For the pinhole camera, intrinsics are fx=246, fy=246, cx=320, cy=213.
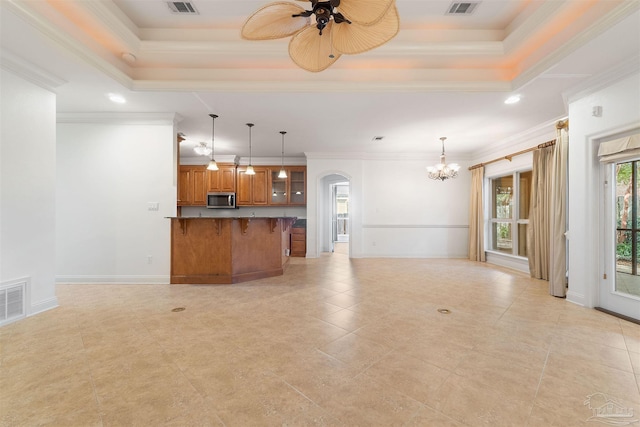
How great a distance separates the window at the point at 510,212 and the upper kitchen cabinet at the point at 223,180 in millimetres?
7051

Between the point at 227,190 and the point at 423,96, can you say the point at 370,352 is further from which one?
the point at 227,190

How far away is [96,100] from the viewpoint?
3576 mm

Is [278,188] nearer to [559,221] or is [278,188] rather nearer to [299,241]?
[299,241]

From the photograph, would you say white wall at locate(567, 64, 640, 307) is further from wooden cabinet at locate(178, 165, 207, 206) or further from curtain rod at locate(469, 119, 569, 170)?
wooden cabinet at locate(178, 165, 207, 206)

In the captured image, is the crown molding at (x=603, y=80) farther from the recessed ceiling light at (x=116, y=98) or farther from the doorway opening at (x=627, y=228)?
the recessed ceiling light at (x=116, y=98)

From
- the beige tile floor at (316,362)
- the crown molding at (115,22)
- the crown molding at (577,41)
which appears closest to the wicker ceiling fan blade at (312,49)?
the crown molding at (115,22)

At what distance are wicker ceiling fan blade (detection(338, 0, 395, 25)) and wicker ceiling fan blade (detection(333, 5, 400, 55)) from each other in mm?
54

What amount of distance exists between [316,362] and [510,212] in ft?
19.4

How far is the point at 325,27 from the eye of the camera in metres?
1.77

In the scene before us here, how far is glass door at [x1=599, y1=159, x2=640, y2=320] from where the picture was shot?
2.85 metres

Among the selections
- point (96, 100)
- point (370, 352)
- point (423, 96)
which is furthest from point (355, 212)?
point (96, 100)

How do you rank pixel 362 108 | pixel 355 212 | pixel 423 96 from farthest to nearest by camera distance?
pixel 355 212 < pixel 362 108 < pixel 423 96

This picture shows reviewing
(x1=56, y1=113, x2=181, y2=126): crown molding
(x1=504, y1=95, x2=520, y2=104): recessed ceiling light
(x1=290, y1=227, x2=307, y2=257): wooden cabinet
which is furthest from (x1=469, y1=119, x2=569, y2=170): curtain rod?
(x1=56, y1=113, x2=181, y2=126): crown molding

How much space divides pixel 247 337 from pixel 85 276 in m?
3.62
